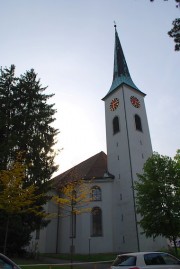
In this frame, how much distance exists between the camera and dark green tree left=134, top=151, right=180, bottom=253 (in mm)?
19297

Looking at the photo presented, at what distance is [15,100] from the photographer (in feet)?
79.6

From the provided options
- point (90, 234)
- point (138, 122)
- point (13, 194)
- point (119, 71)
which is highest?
point (119, 71)

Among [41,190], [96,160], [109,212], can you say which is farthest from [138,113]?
[41,190]

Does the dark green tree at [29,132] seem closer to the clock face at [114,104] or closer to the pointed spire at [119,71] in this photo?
the clock face at [114,104]

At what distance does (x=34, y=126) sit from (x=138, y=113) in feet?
51.6

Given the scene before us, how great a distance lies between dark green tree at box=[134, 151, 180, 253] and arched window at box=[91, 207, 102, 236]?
8666mm

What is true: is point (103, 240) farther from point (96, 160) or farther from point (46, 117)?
point (46, 117)

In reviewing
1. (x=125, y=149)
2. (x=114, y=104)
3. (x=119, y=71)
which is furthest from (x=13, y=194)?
(x=119, y=71)

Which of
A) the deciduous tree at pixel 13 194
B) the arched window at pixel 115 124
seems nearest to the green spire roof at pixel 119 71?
the arched window at pixel 115 124

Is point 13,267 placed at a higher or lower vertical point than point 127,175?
lower

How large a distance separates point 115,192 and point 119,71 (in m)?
18.8

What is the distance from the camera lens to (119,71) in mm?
40031

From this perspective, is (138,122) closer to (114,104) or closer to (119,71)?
(114,104)

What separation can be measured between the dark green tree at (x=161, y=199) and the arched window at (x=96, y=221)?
8666 mm
